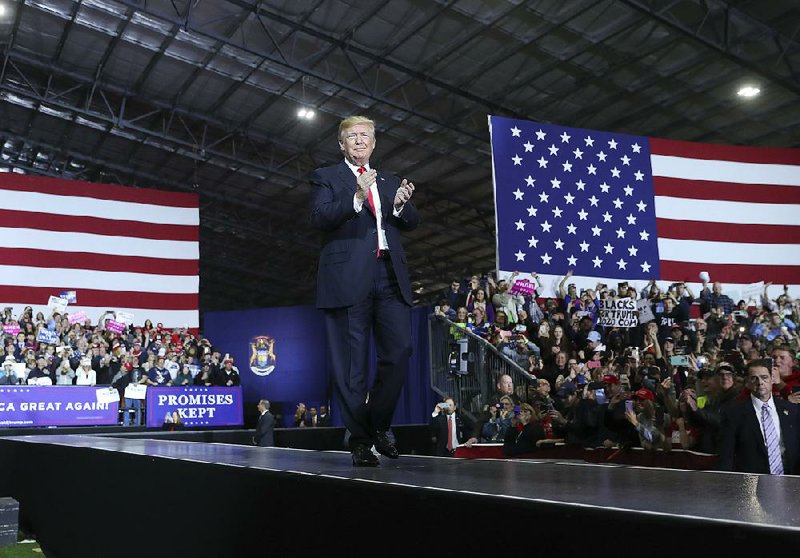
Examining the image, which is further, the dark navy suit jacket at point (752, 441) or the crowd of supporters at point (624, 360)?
the crowd of supporters at point (624, 360)

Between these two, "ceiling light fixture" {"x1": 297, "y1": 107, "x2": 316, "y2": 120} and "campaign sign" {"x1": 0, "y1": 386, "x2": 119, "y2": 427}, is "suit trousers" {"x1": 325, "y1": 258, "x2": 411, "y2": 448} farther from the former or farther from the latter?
"ceiling light fixture" {"x1": 297, "y1": 107, "x2": 316, "y2": 120}

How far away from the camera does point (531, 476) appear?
1996mm

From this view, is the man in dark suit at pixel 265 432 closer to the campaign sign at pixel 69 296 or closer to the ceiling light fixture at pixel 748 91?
the campaign sign at pixel 69 296

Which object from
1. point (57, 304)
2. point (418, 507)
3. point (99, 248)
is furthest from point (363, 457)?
point (99, 248)

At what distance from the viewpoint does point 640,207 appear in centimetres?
1371

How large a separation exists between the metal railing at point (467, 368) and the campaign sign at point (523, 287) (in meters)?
1.35

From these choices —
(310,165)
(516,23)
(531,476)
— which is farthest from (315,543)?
(310,165)

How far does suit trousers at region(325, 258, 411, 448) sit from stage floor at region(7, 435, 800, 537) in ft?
0.78

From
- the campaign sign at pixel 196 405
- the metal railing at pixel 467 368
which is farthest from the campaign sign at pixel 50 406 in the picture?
the metal railing at pixel 467 368

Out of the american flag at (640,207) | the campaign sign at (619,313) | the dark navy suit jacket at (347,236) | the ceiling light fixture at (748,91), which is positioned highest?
the ceiling light fixture at (748,91)

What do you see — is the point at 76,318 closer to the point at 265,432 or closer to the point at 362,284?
the point at 265,432

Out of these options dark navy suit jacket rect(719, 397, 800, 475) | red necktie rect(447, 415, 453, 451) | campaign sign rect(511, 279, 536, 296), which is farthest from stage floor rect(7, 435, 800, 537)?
campaign sign rect(511, 279, 536, 296)

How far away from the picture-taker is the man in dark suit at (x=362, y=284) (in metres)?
2.85

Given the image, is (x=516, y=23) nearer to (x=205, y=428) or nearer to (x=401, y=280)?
(x=205, y=428)
